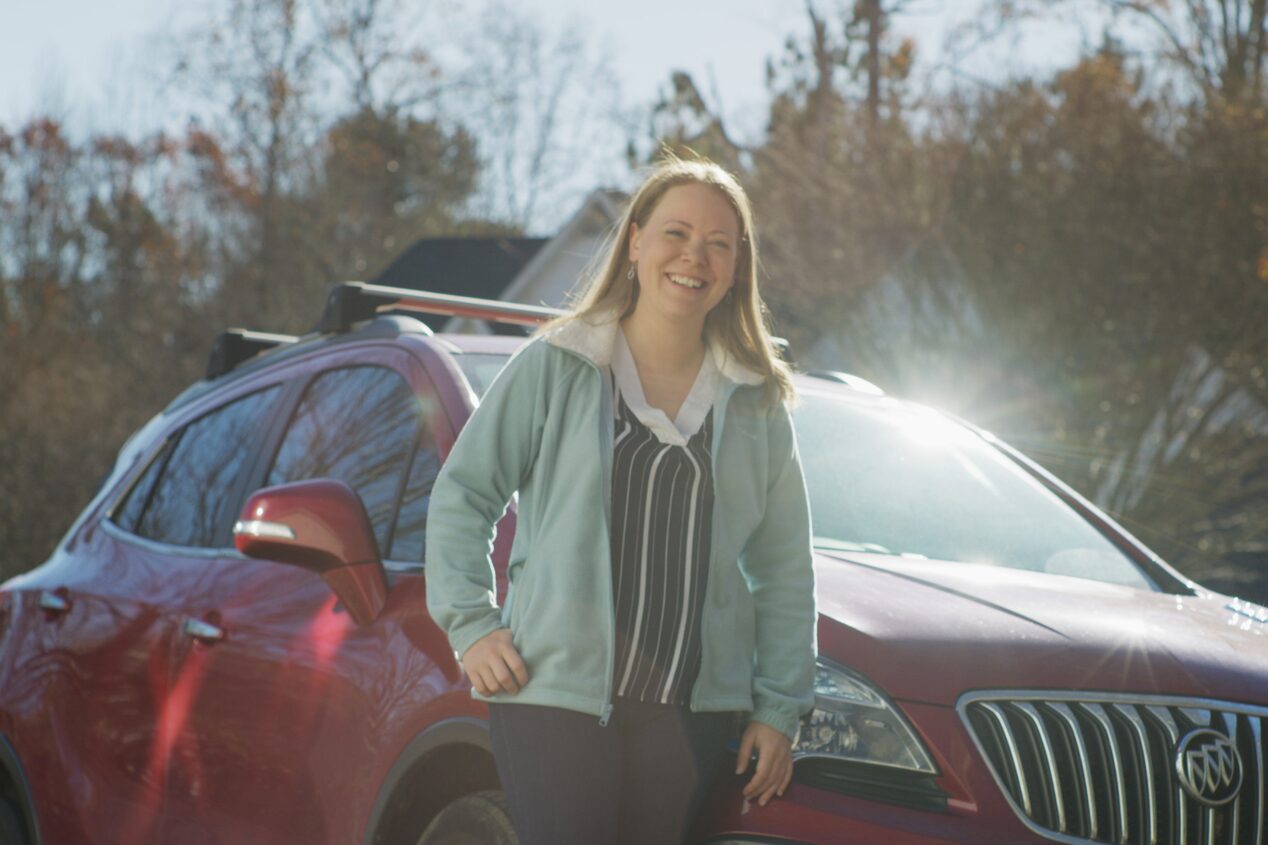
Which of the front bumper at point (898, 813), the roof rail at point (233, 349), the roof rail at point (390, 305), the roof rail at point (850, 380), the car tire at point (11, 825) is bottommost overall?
the car tire at point (11, 825)

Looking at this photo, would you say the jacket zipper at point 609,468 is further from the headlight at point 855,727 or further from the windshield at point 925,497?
the windshield at point 925,497

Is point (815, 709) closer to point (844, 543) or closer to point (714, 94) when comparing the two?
point (844, 543)

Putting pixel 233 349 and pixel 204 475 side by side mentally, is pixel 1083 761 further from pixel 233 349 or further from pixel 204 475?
pixel 233 349

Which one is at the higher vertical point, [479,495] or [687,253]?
[687,253]

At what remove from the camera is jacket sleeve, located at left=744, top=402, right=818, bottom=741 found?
3.02 meters

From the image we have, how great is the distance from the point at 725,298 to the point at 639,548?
57 centimetres

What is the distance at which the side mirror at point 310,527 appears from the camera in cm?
371

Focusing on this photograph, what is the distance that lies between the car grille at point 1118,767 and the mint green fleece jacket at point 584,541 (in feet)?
1.19

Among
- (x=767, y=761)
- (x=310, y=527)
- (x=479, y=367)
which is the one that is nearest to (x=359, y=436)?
(x=479, y=367)

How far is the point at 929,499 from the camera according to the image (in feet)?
14.3

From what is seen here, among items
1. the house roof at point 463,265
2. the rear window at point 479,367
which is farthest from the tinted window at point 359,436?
the house roof at point 463,265

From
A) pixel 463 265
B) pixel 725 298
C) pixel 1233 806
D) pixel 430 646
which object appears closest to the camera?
Result: pixel 1233 806

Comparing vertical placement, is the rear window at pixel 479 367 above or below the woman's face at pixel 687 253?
below

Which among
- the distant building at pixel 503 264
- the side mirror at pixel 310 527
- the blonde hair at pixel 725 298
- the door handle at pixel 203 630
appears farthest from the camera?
the distant building at pixel 503 264
